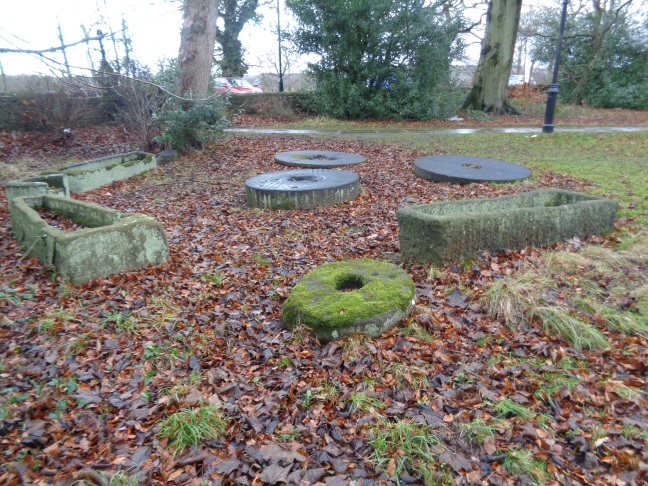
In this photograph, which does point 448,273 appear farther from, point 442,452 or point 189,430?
point 189,430

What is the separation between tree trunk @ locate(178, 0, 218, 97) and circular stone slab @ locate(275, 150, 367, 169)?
319 centimetres

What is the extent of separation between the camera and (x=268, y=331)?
12.3 feet

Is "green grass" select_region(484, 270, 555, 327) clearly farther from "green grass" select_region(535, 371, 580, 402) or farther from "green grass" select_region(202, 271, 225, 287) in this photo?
"green grass" select_region(202, 271, 225, 287)

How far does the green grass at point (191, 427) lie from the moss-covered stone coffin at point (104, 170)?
22.2 ft

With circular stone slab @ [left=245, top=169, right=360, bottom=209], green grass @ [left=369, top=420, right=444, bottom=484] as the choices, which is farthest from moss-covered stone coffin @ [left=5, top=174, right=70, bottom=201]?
green grass @ [left=369, top=420, right=444, bottom=484]

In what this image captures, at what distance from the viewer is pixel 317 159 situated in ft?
31.1

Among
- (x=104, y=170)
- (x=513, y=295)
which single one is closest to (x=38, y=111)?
(x=104, y=170)

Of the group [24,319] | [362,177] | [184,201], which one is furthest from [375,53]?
[24,319]

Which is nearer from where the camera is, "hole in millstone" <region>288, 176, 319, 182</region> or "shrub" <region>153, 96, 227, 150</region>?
"hole in millstone" <region>288, 176, 319, 182</region>

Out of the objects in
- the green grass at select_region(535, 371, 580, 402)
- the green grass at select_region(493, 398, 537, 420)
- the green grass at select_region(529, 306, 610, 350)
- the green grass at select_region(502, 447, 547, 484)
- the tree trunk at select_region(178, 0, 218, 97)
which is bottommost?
the green grass at select_region(502, 447, 547, 484)

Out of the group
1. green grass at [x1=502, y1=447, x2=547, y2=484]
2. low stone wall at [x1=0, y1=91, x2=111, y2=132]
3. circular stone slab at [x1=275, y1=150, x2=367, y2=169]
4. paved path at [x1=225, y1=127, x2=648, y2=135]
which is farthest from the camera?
paved path at [x1=225, y1=127, x2=648, y2=135]

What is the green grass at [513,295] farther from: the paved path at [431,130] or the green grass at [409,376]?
the paved path at [431,130]

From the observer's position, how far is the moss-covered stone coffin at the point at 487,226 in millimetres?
4340

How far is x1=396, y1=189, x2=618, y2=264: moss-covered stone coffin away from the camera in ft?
14.2
